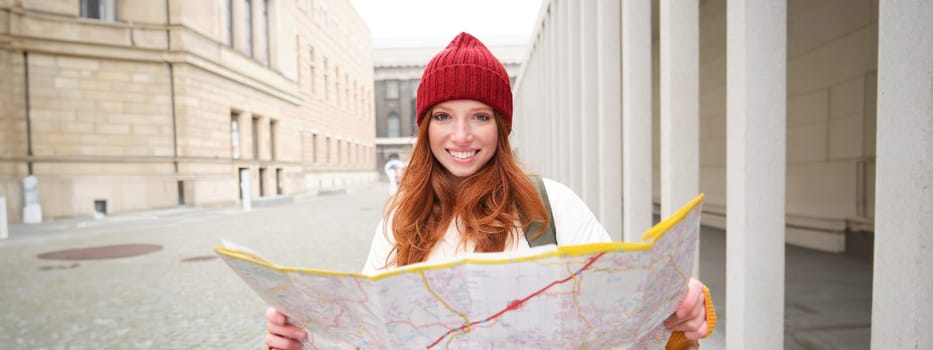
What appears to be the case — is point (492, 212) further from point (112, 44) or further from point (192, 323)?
point (112, 44)

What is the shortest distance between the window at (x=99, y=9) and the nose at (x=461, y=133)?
1619 centimetres

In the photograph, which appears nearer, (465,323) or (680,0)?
(465,323)

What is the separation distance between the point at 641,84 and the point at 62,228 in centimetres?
1214

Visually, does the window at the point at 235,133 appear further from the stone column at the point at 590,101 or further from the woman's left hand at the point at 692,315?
the woman's left hand at the point at 692,315

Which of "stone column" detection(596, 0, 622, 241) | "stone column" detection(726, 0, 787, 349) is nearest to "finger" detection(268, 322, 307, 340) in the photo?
"stone column" detection(726, 0, 787, 349)

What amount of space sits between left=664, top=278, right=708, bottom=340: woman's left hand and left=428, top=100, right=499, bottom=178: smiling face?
0.71m

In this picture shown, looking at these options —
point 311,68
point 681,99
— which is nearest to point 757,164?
point 681,99

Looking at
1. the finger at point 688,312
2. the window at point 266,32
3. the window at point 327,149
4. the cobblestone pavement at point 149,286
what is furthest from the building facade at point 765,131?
the window at point 327,149

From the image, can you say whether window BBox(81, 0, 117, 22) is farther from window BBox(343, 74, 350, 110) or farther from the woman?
window BBox(343, 74, 350, 110)

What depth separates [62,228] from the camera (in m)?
9.95

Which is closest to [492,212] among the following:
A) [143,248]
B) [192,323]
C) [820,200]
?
[192,323]

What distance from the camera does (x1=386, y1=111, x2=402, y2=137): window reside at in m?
53.8

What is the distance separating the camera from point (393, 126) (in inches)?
2140

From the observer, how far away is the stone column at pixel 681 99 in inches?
106
